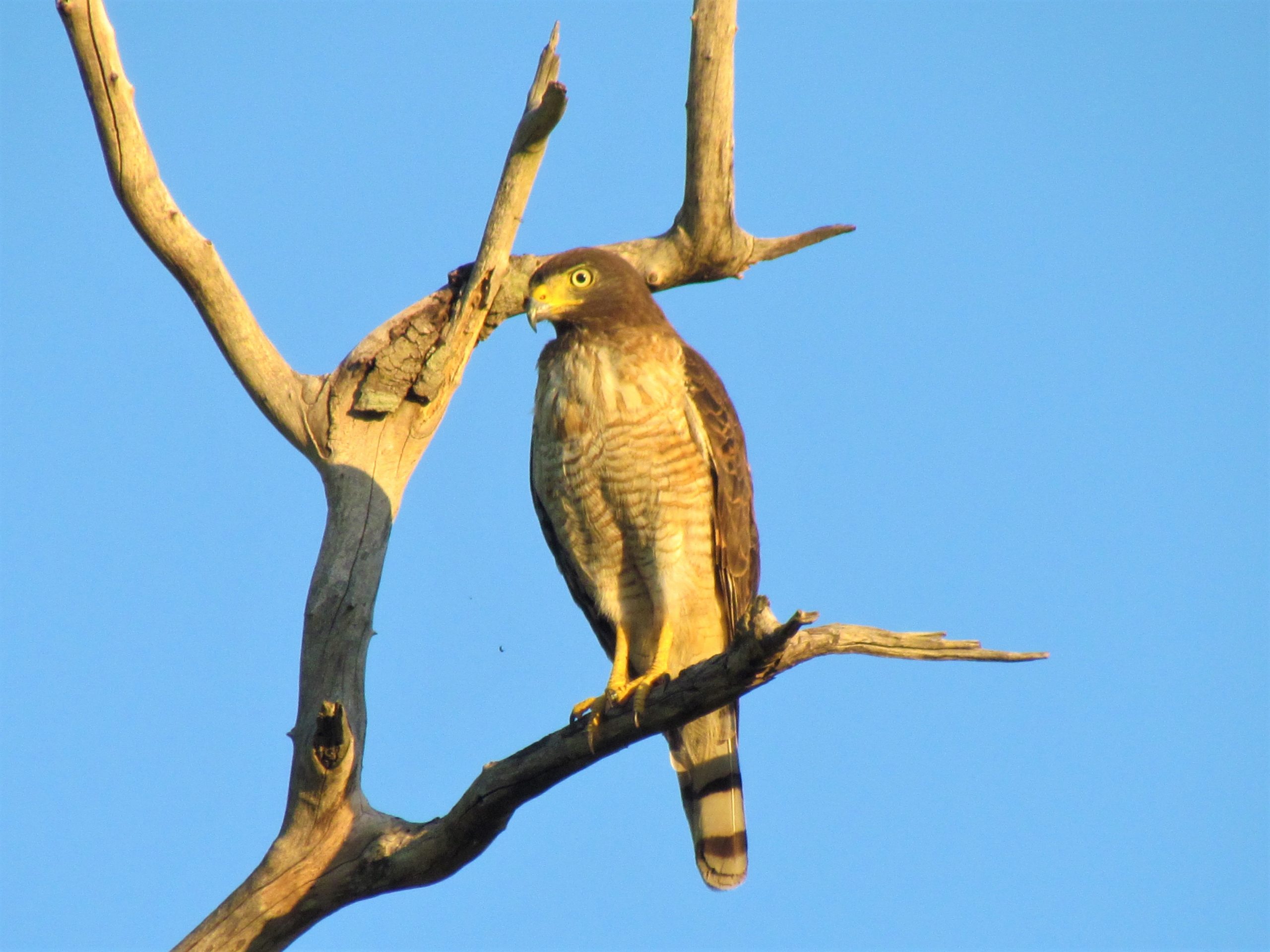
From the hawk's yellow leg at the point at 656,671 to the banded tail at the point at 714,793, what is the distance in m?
0.34

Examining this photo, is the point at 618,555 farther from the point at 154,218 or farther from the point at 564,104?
the point at 154,218

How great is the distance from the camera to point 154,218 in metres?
5.46

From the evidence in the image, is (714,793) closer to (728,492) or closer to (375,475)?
(728,492)

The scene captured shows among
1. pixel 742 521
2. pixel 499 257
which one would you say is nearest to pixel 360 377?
pixel 499 257

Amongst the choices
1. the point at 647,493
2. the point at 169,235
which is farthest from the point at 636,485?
the point at 169,235

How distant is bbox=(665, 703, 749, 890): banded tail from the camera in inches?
227

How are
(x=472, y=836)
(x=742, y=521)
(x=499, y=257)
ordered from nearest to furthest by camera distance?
1. (x=472, y=836)
2. (x=742, y=521)
3. (x=499, y=257)

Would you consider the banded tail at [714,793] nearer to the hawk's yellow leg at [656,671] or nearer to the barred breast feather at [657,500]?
the barred breast feather at [657,500]

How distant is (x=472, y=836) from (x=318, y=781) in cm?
66

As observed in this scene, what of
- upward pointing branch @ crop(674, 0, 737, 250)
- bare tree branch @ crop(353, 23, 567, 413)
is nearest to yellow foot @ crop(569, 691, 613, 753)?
bare tree branch @ crop(353, 23, 567, 413)

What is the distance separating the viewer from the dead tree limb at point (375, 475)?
14.6 feet

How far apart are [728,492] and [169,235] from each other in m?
2.80

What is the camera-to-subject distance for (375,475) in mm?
5742

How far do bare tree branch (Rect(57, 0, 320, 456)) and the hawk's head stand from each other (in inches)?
46.5
